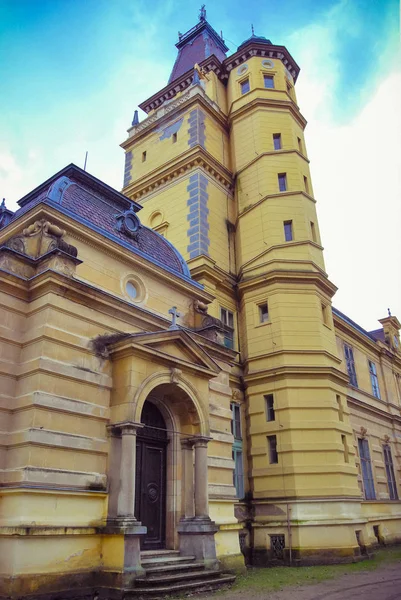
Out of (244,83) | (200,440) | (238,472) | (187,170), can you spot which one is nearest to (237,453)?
(238,472)

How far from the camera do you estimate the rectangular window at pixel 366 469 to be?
25078 millimetres

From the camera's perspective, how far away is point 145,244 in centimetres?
1755

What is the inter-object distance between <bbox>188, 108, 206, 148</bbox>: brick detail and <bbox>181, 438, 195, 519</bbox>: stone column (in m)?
15.4

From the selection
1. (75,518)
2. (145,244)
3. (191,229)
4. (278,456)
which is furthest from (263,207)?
(75,518)

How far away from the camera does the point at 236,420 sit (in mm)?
20750

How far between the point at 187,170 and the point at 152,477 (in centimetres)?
1544

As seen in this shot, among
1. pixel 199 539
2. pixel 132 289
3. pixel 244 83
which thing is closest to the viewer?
pixel 199 539

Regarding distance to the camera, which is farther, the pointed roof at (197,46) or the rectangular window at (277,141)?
the pointed roof at (197,46)

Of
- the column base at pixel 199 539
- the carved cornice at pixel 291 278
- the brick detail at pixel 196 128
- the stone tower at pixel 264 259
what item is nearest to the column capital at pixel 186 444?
the column base at pixel 199 539

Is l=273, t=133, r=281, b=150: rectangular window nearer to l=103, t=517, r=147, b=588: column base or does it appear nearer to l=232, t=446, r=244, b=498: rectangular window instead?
l=232, t=446, r=244, b=498: rectangular window

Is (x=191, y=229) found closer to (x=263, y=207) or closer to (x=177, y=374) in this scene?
(x=263, y=207)

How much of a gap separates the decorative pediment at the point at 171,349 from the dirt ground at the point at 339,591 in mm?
5544

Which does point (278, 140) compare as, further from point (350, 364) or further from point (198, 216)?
point (350, 364)

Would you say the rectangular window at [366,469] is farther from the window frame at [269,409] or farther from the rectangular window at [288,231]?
the rectangular window at [288,231]
